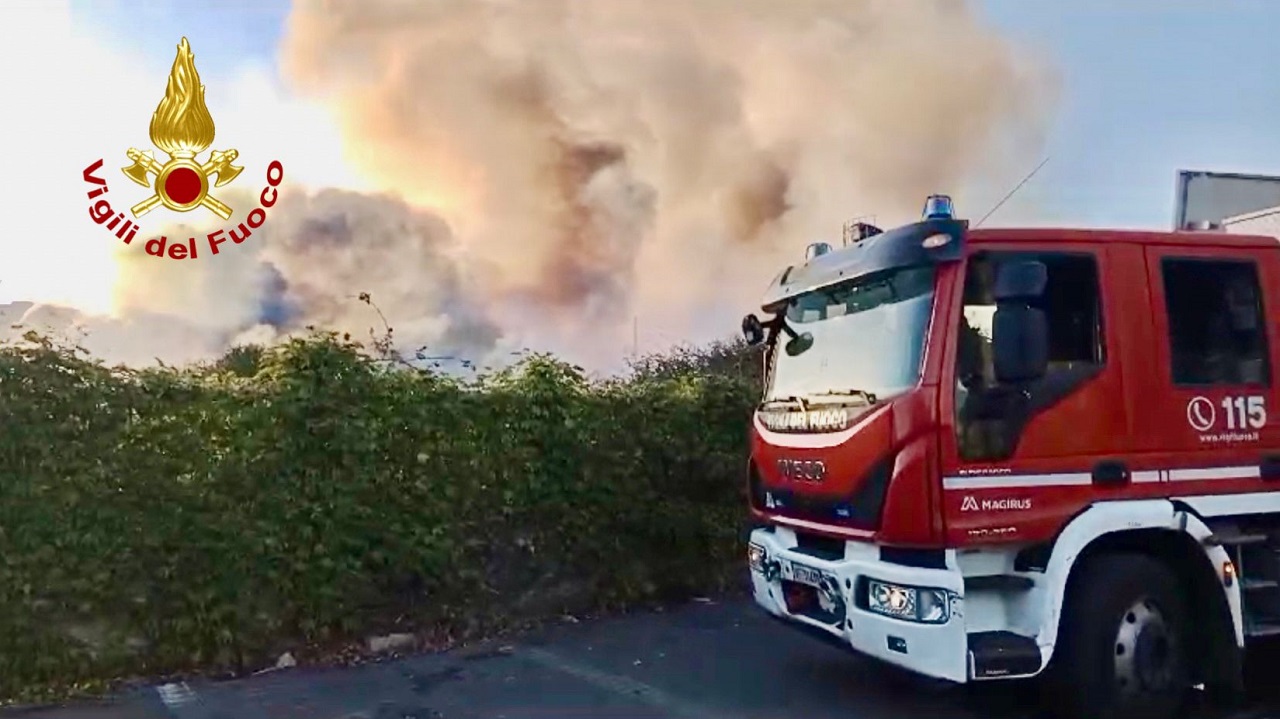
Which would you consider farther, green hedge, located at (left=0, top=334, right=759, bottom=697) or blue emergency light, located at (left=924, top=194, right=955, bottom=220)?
green hedge, located at (left=0, top=334, right=759, bottom=697)

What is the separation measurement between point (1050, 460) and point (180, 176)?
9.17 meters

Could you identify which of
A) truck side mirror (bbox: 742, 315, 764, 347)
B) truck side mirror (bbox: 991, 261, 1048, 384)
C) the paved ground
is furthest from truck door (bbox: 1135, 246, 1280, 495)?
truck side mirror (bbox: 742, 315, 764, 347)

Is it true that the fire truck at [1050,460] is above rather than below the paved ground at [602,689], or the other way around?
above

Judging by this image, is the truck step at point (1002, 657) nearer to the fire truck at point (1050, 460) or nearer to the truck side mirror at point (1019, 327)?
the fire truck at point (1050, 460)

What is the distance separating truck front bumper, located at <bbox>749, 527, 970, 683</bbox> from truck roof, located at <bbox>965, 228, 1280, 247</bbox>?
1482 millimetres

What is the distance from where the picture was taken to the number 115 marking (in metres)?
4.95

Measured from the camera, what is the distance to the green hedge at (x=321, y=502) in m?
5.70

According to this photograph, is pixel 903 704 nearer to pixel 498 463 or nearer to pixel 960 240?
pixel 960 240

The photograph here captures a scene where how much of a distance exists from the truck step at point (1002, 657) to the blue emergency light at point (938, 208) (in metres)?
1.85

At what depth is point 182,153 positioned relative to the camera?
33.3ft

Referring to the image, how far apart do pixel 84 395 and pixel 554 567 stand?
10.8 feet

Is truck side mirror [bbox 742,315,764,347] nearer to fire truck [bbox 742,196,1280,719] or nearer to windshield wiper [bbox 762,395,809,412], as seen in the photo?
windshield wiper [bbox 762,395,809,412]

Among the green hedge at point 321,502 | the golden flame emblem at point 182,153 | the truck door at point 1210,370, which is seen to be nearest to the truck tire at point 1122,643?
the truck door at point 1210,370

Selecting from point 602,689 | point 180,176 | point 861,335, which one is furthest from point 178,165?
point 861,335
